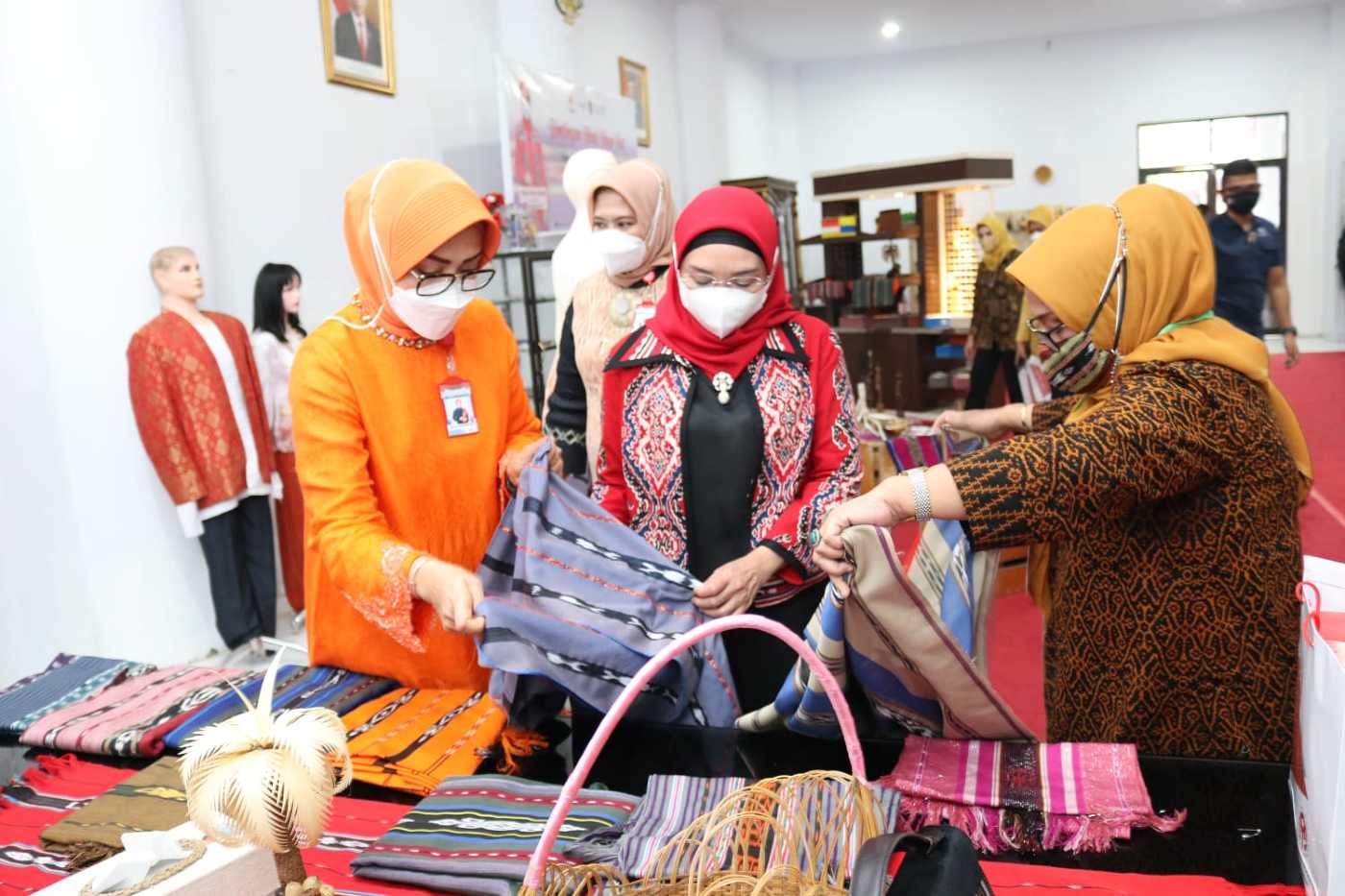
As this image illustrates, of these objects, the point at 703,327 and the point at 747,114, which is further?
the point at 747,114

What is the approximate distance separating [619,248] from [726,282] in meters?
0.91

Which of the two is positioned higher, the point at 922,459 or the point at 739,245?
the point at 739,245

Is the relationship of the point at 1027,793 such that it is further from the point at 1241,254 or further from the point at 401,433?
the point at 1241,254

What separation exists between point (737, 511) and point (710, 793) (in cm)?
63

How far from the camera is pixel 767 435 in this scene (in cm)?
181

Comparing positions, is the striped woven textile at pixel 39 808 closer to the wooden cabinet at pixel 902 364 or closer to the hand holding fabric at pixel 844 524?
the hand holding fabric at pixel 844 524

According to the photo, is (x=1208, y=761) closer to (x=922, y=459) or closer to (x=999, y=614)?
(x=922, y=459)

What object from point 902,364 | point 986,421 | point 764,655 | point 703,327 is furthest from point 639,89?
point 764,655

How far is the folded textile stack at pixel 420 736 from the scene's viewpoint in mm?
1449

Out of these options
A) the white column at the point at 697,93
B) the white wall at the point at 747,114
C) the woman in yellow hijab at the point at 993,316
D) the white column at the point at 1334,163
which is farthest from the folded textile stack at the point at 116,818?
the white column at the point at 1334,163

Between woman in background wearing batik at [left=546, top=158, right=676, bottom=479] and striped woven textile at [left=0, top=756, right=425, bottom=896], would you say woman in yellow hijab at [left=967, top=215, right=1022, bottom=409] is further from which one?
striped woven textile at [left=0, top=756, right=425, bottom=896]

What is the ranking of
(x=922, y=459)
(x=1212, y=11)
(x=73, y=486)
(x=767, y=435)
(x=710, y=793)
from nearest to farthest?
1. (x=710, y=793)
2. (x=767, y=435)
3. (x=922, y=459)
4. (x=73, y=486)
5. (x=1212, y=11)

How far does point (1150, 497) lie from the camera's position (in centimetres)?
136

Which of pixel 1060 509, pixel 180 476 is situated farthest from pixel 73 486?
pixel 1060 509
